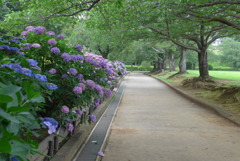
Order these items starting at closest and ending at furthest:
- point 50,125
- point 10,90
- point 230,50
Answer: point 10,90 < point 50,125 < point 230,50

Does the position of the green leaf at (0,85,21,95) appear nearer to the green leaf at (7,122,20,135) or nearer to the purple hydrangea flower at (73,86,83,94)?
the green leaf at (7,122,20,135)

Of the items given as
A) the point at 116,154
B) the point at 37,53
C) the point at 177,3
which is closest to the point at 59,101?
the point at 37,53

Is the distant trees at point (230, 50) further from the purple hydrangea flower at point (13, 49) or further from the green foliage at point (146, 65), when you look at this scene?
the purple hydrangea flower at point (13, 49)

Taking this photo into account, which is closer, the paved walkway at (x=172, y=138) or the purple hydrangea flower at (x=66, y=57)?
the purple hydrangea flower at (x=66, y=57)

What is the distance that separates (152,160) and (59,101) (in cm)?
180

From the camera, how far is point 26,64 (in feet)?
8.04

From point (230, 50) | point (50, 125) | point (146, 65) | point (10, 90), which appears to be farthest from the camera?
point (146, 65)

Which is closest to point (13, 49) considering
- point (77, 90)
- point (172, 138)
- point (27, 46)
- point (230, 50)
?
point (27, 46)

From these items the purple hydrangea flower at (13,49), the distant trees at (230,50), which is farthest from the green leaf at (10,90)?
the distant trees at (230,50)

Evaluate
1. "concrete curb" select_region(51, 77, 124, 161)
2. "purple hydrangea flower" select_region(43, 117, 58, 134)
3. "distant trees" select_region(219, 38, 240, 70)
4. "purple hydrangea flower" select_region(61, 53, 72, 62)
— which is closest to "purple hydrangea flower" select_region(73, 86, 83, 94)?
"purple hydrangea flower" select_region(61, 53, 72, 62)

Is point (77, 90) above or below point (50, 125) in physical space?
above

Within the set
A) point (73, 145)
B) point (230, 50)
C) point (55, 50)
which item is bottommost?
point (73, 145)

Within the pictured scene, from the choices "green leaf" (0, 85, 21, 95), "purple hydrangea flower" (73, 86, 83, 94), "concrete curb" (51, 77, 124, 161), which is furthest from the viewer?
"purple hydrangea flower" (73, 86, 83, 94)

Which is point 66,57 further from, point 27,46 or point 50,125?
point 50,125
